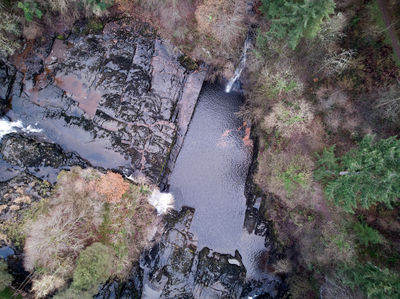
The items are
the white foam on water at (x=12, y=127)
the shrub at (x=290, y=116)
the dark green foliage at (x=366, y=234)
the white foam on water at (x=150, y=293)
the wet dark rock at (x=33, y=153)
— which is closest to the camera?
the dark green foliage at (x=366, y=234)

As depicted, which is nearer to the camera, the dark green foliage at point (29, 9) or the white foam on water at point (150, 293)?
the dark green foliage at point (29, 9)

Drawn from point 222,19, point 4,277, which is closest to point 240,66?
point 222,19

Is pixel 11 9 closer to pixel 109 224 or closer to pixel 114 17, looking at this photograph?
pixel 114 17

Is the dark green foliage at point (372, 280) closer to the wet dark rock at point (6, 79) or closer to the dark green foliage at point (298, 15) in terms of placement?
the dark green foliage at point (298, 15)

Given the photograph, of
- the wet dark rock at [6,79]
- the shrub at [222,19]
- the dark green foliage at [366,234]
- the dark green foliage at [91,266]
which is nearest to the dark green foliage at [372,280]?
the dark green foliage at [366,234]

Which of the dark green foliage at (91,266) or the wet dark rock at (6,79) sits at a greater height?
the wet dark rock at (6,79)

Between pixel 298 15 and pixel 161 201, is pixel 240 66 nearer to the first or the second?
pixel 298 15

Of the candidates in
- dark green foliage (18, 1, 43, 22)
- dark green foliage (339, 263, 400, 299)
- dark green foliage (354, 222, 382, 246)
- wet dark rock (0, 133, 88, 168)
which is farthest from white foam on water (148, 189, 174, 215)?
dark green foliage (18, 1, 43, 22)
